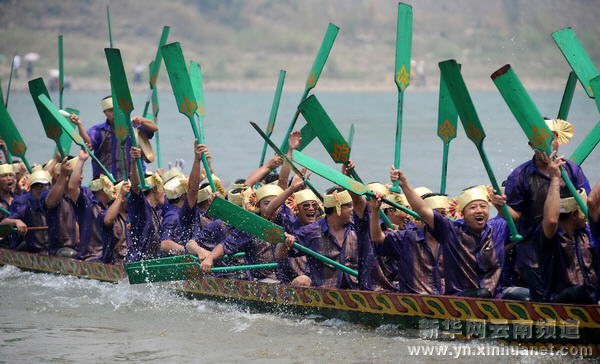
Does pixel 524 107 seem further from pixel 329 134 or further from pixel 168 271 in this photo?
pixel 168 271

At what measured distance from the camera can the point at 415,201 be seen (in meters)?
7.91

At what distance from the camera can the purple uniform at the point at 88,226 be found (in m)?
11.6

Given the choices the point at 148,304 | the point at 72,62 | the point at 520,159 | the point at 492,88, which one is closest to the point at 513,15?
the point at 492,88

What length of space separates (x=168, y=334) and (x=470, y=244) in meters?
2.91

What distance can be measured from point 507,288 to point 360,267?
48.9 inches

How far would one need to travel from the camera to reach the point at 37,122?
38375 millimetres

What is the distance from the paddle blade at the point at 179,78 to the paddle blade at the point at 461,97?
9.51 feet

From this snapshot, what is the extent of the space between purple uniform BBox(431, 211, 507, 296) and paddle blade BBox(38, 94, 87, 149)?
4.78m

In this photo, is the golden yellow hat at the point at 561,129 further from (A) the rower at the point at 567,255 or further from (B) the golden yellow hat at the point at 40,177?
(B) the golden yellow hat at the point at 40,177

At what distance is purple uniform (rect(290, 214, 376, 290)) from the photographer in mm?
8875

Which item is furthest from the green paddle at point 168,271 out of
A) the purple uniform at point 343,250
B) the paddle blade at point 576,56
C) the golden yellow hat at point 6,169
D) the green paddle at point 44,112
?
the golden yellow hat at point 6,169

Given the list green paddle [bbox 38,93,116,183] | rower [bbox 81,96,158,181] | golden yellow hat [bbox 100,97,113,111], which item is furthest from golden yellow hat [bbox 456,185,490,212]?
golden yellow hat [bbox 100,97,113,111]

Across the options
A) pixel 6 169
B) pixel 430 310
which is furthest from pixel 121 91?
pixel 430 310

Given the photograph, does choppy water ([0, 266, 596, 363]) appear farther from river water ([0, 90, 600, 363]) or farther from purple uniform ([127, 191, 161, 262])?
purple uniform ([127, 191, 161, 262])
